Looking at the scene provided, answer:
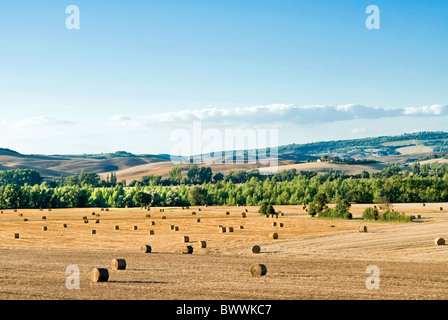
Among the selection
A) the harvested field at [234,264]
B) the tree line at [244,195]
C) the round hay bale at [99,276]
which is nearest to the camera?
the harvested field at [234,264]

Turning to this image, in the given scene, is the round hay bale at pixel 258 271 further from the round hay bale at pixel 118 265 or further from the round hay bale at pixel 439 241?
the round hay bale at pixel 439 241

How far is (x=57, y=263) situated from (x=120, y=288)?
1159 cm

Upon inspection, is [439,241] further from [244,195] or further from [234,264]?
[244,195]

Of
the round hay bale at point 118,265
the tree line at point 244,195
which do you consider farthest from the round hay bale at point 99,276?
the tree line at point 244,195

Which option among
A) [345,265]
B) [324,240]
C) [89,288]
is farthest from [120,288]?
[324,240]

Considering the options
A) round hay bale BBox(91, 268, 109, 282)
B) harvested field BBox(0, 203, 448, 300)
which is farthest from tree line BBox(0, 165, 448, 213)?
round hay bale BBox(91, 268, 109, 282)

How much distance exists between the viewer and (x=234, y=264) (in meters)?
35.2

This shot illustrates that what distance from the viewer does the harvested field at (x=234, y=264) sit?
24.8 meters

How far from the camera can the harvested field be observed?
24.8 meters

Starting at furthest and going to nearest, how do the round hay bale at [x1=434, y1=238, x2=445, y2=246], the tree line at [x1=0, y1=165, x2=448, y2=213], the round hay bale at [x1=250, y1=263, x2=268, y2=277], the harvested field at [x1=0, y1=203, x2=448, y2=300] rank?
the tree line at [x1=0, y1=165, x2=448, y2=213] → the round hay bale at [x1=434, y1=238, x2=445, y2=246] → the round hay bale at [x1=250, y1=263, x2=268, y2=277] → the harvested field at [x1=0, y1=203, x2=448, y2=300]

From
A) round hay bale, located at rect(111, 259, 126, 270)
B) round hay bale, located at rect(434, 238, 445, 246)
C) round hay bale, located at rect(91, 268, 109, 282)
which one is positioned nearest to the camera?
round hay bale, located at rect(91, 268, 109, 282)

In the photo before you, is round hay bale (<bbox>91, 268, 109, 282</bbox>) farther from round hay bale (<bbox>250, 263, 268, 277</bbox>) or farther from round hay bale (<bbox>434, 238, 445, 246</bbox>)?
round hay bale (<bbox>434, 238, 445, 246</bbox>)

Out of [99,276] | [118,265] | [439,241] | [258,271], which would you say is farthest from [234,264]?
[439,241]
